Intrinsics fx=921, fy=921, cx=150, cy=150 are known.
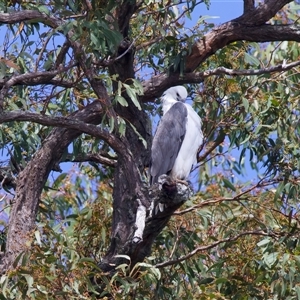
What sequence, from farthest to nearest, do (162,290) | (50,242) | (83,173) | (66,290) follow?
(83,173)
(162,290)
(50,242)
(66,290)

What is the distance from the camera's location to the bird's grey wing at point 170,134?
6441 millimetres

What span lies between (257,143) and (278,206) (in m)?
0.53

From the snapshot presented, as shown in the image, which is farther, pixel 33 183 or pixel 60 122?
pixel 33 183

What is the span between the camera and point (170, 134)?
660 centimetres

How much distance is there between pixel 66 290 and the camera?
190 inches

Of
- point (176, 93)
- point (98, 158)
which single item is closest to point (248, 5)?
point (176, 93)

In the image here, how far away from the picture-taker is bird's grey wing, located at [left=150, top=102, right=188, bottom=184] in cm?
644

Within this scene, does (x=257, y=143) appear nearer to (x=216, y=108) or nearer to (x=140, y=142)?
(x=216, y=108)

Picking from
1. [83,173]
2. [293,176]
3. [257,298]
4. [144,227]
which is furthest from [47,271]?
[83,173]

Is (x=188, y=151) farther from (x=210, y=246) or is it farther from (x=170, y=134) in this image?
(x=210, y=246)

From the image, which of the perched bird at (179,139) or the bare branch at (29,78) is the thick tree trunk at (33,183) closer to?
the bare branch at (29,78)

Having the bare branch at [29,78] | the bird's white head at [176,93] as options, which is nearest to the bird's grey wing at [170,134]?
the bird's white head at [176,93]

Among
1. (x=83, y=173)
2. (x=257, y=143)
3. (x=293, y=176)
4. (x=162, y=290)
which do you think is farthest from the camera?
(x=83, y=173)

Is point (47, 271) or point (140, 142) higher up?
point (140, 142)
